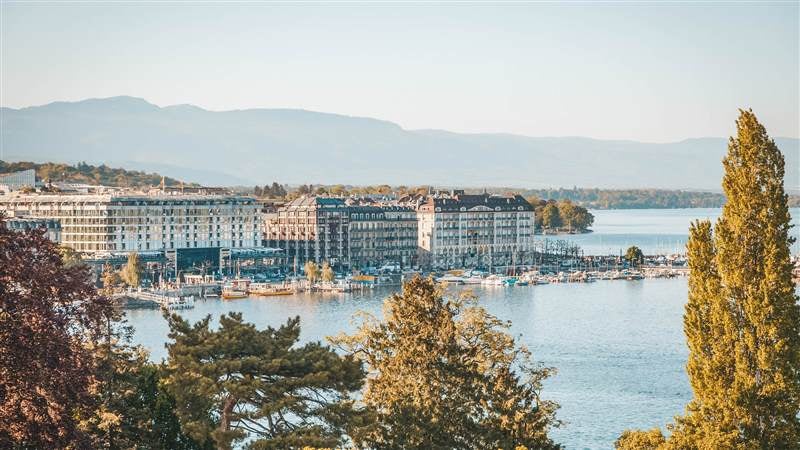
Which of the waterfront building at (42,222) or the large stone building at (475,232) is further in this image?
the large stone building at (475,232)

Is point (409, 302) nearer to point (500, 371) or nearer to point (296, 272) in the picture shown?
point (500, 371)

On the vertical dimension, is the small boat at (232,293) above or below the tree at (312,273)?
below

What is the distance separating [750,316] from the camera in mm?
12977

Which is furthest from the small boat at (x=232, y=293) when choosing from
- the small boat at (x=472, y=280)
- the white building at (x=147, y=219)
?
the small boat at (x=472, y=280)

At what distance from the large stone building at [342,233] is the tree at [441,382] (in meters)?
57.3

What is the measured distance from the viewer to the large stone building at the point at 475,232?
80938 mm

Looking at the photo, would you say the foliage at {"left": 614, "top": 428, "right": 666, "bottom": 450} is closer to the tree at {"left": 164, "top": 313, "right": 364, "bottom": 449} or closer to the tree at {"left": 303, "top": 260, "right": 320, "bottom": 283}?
the tree at {"left": 164, "top": 313, "right": 364, "bottom": 449}

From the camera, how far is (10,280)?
12070 millimetres

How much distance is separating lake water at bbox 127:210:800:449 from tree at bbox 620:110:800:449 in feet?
38.1

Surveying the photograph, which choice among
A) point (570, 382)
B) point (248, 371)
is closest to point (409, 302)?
point (248, 371)

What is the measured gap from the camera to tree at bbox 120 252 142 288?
60625 mm

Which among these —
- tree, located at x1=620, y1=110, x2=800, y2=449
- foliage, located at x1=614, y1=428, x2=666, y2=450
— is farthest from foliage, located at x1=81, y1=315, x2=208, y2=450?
tree, located at x1=620, y1=110, x2=800, y2=449

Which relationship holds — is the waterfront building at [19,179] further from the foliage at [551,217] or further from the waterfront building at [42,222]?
the foliage at [551,217]

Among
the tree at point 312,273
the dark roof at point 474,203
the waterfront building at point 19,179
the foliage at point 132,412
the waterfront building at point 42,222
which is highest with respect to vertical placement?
the waterfront building at point 19,179
